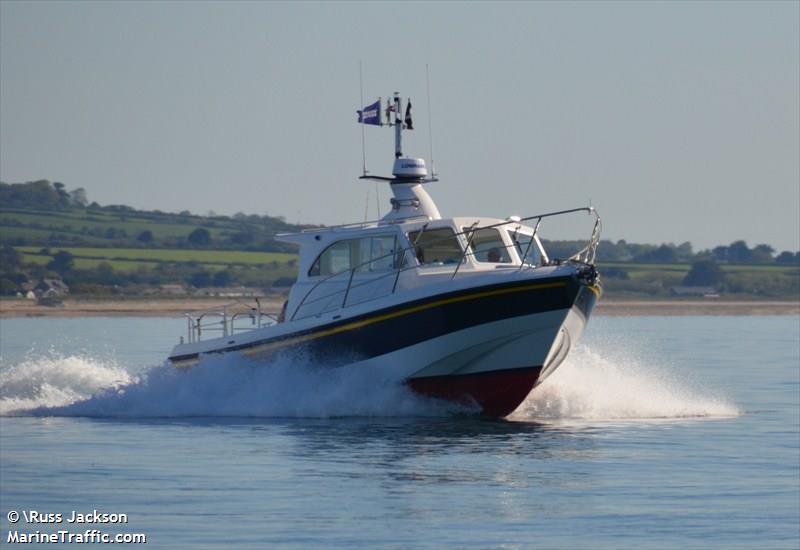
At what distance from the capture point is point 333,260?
81.0ft

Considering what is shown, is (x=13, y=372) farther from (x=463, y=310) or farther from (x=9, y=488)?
(x=9, y=488)

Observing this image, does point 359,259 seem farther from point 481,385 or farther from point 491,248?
point 481,385

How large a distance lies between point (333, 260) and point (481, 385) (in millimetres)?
3181

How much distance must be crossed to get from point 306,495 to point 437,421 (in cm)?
655

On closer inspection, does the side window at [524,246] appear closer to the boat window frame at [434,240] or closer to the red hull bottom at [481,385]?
the boat window frame at [434,240]

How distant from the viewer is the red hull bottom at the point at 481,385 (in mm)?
23203

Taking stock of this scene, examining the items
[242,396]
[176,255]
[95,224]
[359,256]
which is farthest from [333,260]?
[95,224]

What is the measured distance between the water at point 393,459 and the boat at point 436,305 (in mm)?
409

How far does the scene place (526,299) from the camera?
22.6 m

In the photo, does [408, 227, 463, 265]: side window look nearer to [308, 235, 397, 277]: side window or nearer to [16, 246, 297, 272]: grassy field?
[308, 235, 397, 277]: side window

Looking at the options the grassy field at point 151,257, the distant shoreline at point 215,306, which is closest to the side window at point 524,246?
the distant shoreline at point 215,306

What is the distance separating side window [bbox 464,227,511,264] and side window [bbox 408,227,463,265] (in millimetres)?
256

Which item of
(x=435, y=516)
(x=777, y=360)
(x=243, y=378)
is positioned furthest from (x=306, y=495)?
(x=777, y=360)

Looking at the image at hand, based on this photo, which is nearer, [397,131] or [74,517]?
[74,517]
